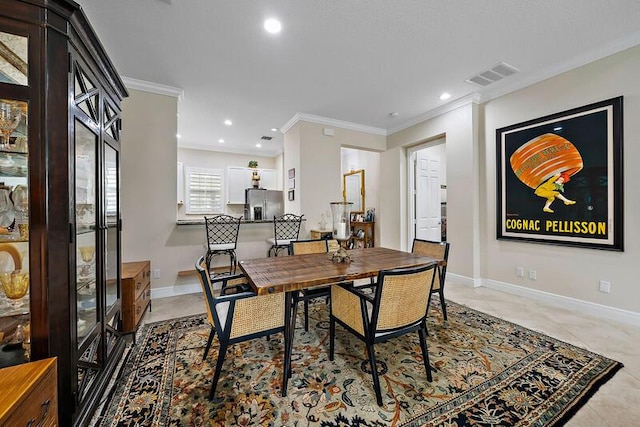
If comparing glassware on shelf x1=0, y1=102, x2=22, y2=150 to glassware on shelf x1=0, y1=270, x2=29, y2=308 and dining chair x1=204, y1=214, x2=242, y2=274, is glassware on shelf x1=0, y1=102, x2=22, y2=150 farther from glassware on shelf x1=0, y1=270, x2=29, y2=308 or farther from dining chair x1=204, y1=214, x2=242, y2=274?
dining chair x1=204, y1=214, x2=242, y2=274

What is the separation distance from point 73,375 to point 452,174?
466 centimetres

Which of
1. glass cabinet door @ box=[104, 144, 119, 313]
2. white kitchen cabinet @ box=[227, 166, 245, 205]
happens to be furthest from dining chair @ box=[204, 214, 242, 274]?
white kitchen cabinet @ box=[227, 166, 245, 205]

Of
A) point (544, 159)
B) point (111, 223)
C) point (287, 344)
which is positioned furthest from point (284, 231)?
point (544, 159)

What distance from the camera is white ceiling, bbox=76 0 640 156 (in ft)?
→ 7.13

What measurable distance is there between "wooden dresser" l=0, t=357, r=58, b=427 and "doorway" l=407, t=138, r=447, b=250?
5212 millimetres

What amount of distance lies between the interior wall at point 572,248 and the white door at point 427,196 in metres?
1.51

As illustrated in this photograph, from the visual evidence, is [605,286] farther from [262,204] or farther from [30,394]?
[262,204]

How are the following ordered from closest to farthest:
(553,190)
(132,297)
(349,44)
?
(132,297) < (349,44) < (553,190)

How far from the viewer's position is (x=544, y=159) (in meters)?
3.25

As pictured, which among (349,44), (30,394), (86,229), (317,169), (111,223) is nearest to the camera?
(30,394)

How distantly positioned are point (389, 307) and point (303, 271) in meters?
0.68

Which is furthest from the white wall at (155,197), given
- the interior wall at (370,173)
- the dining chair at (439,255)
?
the interior wall at (370,173)

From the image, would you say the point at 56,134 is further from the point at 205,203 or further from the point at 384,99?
the point at 205,203

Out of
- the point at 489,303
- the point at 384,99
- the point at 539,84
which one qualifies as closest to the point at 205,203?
the point at 384,99
